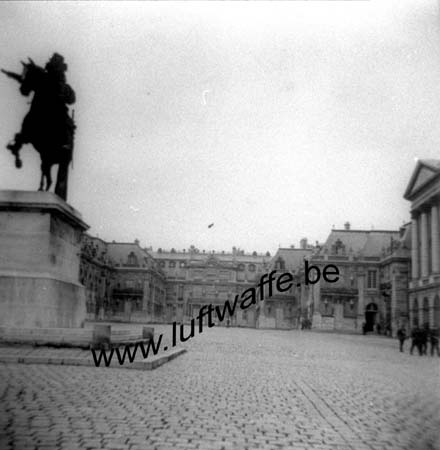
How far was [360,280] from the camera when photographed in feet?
215

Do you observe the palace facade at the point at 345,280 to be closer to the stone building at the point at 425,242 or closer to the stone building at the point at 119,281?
the stone building at the point at 425,242

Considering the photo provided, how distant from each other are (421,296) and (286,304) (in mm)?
45325

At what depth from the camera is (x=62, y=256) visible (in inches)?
599

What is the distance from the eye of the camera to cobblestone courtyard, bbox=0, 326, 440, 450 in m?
6.27

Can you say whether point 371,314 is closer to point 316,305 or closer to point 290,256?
point 316,305

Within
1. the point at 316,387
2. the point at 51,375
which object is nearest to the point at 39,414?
the point at 51,375

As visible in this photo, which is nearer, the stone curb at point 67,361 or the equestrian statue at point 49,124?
the stone curb at point 67,361

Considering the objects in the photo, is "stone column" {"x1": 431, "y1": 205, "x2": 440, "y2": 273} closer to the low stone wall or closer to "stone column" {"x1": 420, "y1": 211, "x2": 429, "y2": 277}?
"stone column" {"x1": 420, "y1": 211, "x2": 429, "y2": 277}

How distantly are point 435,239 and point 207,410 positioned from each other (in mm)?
40808

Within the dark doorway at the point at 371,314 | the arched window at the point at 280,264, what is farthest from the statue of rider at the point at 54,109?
the arched window at the point at 280,264

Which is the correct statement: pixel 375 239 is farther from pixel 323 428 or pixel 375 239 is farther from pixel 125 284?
pixel 323 428

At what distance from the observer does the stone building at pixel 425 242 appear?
43250 mm

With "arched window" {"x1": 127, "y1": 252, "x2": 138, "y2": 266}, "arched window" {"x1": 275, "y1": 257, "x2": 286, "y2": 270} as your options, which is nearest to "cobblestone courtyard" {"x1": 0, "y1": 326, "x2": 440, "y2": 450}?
"arched window" {"x1": 275, "y1": 257, "x2": 286, "y2": 270}

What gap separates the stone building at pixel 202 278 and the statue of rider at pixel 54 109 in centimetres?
10055
